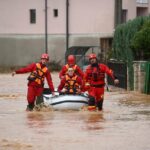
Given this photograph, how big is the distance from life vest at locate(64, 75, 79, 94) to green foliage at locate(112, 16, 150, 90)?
34.7 ft

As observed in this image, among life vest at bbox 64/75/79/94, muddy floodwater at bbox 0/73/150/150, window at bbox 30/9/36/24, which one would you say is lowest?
muddy floodwater at bbox 0/73/150/150

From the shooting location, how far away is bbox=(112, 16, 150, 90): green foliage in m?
33.6

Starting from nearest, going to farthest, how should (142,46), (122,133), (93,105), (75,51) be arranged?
(122,133) < (93,105) < (142,46) < (75,51)

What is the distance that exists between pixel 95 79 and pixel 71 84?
78 cm

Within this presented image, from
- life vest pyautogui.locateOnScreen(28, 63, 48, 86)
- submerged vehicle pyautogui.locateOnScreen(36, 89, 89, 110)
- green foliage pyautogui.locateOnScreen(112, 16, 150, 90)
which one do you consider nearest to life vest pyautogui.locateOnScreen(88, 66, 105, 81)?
submerged vehicle pyautogui.locateOnScreen(36, 89, 89, 110)

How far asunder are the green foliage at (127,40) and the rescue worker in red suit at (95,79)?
10.7 metres

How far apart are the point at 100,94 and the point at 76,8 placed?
36972 mm

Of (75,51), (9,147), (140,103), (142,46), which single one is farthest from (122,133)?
(75,51)

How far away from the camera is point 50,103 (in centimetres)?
2272

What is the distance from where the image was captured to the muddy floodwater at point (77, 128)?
14.7 m

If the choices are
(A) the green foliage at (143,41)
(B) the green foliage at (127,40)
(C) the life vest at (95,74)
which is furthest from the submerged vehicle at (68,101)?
A: (B) the green foliage at (127,40)

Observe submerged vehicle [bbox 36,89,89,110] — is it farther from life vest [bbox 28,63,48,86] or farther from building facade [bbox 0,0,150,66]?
building facade [bbox 0,0,150,66]

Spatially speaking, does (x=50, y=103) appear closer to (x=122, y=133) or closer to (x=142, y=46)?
(x=122, y=133)

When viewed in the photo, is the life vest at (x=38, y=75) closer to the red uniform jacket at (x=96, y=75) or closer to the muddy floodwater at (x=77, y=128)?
the muddy floodwater at (x=77, y=128)
